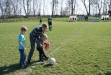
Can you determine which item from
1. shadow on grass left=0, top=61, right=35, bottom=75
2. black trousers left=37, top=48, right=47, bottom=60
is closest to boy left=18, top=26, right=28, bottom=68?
shadow on grass left=0, top=61, right=35, bottom=75

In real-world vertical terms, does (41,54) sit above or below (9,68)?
above

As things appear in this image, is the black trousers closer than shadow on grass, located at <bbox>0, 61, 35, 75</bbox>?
No

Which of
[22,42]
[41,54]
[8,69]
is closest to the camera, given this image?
[22,42]

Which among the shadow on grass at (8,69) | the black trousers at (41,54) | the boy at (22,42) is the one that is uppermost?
the boy at (22,42)

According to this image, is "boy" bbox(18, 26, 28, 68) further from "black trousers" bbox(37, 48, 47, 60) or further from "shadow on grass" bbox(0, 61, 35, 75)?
"black trousers" bbox(37, 48, 47, 60)

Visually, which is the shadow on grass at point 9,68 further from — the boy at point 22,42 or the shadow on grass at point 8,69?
the boy at point 22,42

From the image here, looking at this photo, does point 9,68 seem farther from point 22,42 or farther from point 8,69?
point 22,42

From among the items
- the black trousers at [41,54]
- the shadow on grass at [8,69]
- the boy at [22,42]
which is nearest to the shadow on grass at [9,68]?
the shadow on grass at [8,69]

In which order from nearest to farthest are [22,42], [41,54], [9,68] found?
1. [22,42]
2. [9,68]
3. [41,54]

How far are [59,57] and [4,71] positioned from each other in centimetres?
275

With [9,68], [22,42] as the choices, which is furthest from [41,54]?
[9,68]

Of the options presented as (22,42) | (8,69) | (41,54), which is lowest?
(8,69)

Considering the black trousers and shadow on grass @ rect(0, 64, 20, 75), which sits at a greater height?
the black trousers

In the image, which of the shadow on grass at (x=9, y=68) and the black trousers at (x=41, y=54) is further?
the black trousers at (x=41, y=54)
